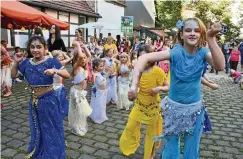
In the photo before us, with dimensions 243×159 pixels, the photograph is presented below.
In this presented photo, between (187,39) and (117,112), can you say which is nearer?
(187,39)

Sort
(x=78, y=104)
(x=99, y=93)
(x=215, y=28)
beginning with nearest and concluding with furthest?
(x=215, y=28) < (x=78, y=104) < (x=99, y=93)

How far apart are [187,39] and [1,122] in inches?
187

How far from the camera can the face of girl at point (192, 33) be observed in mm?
2558

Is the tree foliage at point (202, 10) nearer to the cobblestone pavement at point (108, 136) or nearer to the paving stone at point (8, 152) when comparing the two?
the cobblestone pavement at point (108, 136)

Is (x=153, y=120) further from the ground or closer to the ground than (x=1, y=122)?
further from the ground

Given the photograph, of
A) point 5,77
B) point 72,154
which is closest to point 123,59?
point 72,154

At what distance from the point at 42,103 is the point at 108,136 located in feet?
6.41

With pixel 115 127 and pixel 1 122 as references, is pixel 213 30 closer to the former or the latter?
pixel 115 127

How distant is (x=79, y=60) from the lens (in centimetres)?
523

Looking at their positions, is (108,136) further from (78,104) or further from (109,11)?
(109,11)

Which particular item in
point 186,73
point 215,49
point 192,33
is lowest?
point 186,73

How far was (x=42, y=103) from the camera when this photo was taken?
3617mm

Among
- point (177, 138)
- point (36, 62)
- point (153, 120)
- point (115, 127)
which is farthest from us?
point (115, 127)

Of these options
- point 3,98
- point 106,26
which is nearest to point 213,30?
point 3,98
